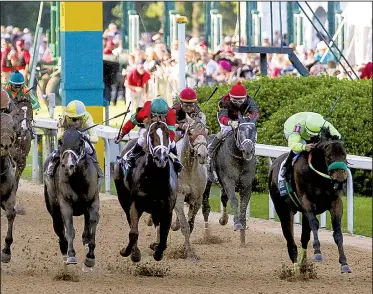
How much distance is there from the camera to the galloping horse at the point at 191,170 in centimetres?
1266

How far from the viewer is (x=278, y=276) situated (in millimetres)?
11789

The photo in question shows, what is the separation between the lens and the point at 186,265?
1248cm

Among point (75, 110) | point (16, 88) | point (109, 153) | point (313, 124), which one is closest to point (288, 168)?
point (313, 124)

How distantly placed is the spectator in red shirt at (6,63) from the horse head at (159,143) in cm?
1346

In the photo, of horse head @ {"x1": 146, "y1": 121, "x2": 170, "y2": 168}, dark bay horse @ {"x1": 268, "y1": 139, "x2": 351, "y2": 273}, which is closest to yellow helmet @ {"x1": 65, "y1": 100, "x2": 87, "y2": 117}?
horse head @ {"x1": 146, "y1": 121, "x2": 170, "y2": 168}

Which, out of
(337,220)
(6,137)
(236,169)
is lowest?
(337,220)

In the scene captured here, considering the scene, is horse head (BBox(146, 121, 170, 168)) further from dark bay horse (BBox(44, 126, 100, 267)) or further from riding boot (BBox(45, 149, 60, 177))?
riding boot (BBox(45, 149, 60, 177))

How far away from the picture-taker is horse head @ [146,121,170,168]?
11.1 meters

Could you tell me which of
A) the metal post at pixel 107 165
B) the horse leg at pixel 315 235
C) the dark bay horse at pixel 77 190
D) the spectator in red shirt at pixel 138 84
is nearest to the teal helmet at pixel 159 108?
the dark bay horse at pixel 77 190

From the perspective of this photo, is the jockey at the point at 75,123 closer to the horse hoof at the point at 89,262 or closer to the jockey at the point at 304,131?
the horse hoof at the point at 89,262

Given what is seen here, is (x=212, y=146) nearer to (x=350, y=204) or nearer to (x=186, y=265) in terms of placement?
(x=350, y=204)

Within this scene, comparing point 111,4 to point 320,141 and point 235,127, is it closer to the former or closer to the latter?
point 235,127

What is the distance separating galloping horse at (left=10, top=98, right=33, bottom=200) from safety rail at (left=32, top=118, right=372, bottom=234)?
0.99 meters

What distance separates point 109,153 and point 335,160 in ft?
23.5
